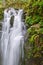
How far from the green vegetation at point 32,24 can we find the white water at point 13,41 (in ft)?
1.14

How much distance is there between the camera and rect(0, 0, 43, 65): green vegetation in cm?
706

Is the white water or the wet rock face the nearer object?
the wet rock face

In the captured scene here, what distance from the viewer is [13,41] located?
26.6 ft

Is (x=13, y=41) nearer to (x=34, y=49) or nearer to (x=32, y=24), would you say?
(x=32, y=24)

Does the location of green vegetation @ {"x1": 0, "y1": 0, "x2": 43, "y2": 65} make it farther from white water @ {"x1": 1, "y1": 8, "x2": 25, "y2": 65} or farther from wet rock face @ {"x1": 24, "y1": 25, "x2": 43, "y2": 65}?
white water @ {"x1": 1, "y1": 8, "x2": 25, "y2": 65}

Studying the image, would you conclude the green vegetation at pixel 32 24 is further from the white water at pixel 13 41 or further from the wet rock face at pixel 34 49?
the white water at pixel 13 41

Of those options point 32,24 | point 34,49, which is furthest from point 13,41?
point 34,49

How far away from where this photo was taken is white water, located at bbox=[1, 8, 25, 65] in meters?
7.83

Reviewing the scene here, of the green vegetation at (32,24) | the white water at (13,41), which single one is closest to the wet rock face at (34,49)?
Result: the green vegetation at (32,24)

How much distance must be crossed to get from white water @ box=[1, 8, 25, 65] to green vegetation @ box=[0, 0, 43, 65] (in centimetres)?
35

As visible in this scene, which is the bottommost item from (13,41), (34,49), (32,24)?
(34,49)

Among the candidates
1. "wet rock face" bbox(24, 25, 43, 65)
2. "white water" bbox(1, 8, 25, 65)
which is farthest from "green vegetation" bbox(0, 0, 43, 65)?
"white water" bbox(1, 8, 25, 65)

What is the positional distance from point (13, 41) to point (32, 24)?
1000 millimetres

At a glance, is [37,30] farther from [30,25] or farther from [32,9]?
[32,9]
